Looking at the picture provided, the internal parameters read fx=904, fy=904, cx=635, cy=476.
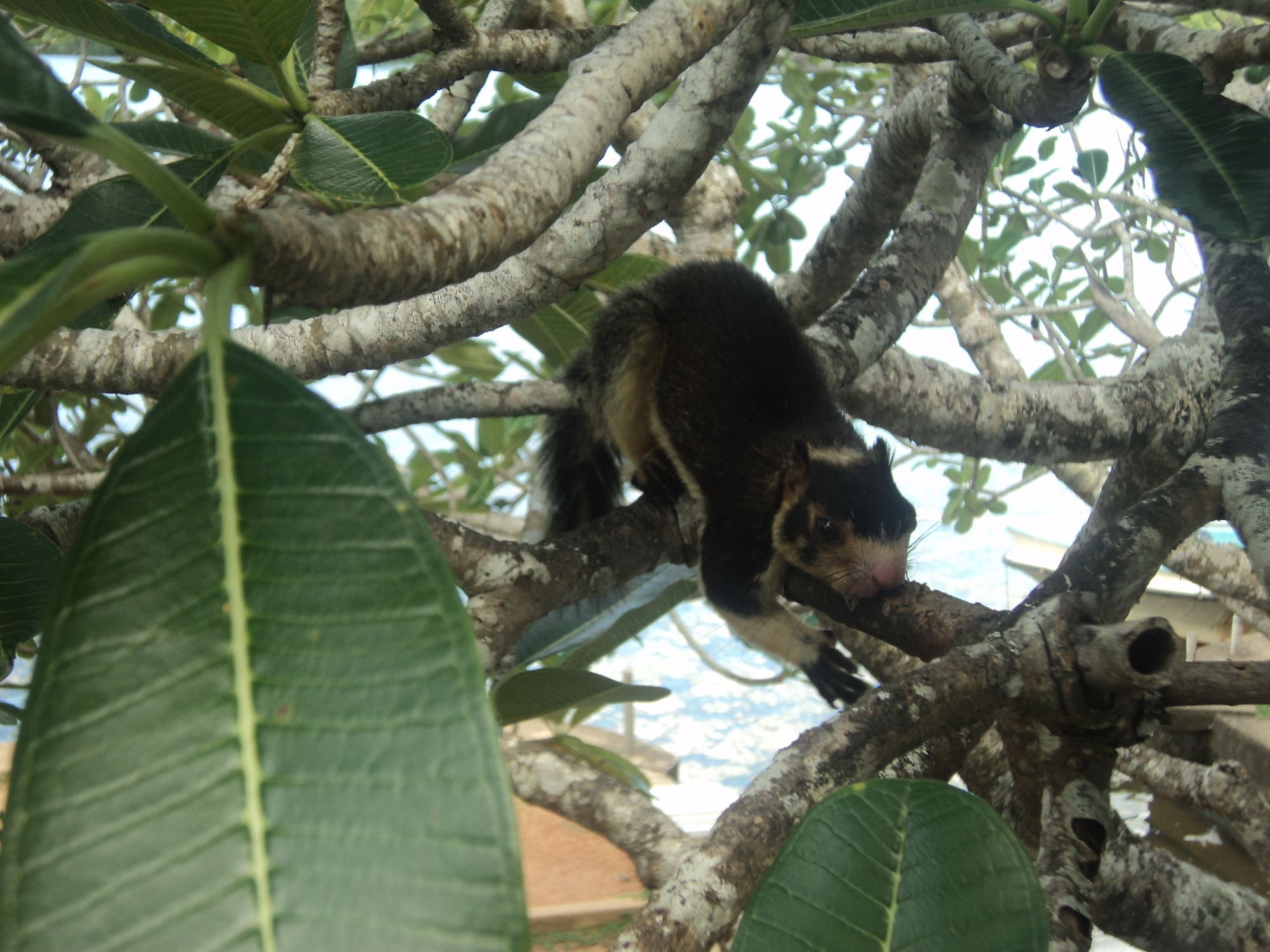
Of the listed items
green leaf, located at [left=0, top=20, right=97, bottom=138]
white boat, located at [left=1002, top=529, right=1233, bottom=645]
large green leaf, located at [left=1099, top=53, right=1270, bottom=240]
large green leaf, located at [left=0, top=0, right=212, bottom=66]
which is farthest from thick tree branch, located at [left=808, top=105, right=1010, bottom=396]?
white boat, located at [left=1002, top=529, right=1233, bottom=645]

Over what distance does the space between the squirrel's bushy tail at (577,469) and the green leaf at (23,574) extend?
3.44ft

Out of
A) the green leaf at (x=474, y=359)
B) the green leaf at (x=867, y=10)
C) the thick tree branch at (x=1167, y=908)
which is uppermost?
the green leaf at (x=474, y=359)

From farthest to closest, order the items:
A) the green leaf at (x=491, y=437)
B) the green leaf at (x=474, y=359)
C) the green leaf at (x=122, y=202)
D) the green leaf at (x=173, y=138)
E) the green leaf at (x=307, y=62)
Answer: the green leaf at (x=491, y=437) → the green leaf at (x=474, y=359) → the green leaf at (x=307, y=62) → the green leaf at (x=173, y=138) → the green leaf at (x=122, y=202)

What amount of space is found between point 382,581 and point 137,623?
0.30 ft

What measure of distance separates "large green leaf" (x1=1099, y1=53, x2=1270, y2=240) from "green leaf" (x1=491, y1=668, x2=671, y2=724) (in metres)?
0.86

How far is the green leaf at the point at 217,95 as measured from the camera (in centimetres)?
91

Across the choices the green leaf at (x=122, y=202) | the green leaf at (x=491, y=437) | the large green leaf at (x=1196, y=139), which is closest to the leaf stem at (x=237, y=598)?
the green leaf at (x=122, y=202)

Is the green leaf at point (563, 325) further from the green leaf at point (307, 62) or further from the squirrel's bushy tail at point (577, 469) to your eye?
the green leaf at point (307, 62)

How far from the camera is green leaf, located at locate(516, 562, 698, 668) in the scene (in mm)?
1371

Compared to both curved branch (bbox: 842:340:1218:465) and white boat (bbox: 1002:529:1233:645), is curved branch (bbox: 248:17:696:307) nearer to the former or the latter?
curved branch (bbox: 842:340:1218:465)

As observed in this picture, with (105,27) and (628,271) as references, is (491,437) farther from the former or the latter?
(105,27)

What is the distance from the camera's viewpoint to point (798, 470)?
65.0 inches

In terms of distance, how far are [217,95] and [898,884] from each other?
967 mm

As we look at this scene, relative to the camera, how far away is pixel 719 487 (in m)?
1.69
